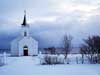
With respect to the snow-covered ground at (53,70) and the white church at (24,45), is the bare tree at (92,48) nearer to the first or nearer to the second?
the snow-covered ground at (53,70)

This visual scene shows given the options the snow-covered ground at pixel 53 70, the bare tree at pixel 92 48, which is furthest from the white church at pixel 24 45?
the snow-covered ground at pixel 53 70

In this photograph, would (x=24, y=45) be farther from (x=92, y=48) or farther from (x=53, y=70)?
(x=53, y=70)

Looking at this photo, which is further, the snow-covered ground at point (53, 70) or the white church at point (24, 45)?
the white church at point (24, 45)

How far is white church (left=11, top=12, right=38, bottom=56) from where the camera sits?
2435 inches

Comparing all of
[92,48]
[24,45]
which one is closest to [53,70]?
[92,48]

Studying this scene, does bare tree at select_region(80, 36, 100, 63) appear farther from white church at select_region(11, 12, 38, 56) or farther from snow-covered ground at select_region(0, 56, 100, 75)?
white church at select_region(11, 12, 38, 56)

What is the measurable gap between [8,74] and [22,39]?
45.2 meters

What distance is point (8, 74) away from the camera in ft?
56.3

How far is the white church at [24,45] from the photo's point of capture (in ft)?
203

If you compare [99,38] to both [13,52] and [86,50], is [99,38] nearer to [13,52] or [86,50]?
[86,50]

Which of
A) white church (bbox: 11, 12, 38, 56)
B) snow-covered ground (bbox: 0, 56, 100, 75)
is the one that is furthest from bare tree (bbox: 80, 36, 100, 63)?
white church (bbox: 11, 12, 38, 56)


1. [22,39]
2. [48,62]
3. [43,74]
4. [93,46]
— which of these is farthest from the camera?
[22,39]

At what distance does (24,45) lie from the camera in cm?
6266

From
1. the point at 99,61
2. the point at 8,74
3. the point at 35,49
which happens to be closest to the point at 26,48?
the point at 35,49
